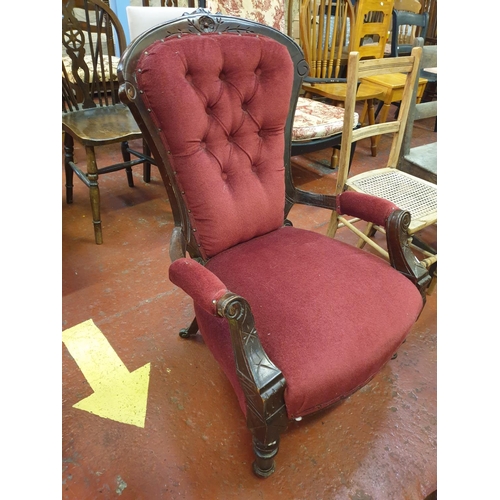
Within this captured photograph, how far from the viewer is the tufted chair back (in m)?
Answer: 0.97

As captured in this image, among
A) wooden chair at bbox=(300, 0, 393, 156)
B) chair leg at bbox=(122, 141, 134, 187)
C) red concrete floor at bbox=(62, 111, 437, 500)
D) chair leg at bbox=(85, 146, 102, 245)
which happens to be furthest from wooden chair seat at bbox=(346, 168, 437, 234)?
chair leg at bbox=(122, 141, 134, 187)

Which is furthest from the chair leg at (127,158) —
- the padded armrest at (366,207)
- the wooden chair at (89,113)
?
the padded armrest at (366,207)

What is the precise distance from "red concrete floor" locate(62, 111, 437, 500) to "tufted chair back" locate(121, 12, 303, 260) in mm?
554

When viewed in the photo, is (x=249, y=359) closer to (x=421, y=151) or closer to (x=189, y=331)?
(x=189, y=331)

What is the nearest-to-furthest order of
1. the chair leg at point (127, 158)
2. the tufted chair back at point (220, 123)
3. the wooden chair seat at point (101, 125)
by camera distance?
the tufted chair back at point (220, 123)
the wooden chair seat at point (101, 125)
the chair leg at point (127, 158)

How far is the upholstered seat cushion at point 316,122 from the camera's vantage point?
223 cm

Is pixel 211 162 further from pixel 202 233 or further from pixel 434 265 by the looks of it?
pixel 434 265

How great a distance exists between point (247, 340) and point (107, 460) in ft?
2.20

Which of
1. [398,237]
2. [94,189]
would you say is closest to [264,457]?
[398,237]

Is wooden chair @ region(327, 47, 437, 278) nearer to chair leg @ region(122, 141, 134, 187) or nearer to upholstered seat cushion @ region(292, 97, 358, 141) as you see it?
upholstered seat cushion @ region(292, 97, 358, 141)

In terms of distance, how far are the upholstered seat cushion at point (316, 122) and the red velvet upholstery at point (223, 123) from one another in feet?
3.38

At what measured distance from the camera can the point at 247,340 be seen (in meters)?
A: 0.88

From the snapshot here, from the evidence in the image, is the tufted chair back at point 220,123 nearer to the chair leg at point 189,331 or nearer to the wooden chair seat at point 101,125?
the chair leg at point 189,331

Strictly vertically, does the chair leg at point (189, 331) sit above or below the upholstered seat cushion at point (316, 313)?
below
